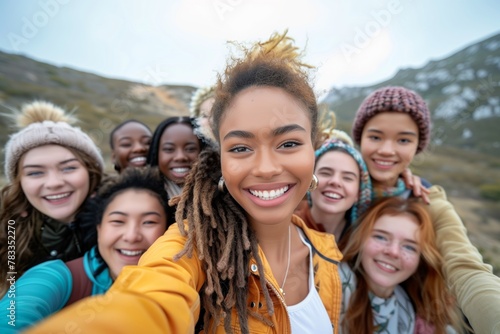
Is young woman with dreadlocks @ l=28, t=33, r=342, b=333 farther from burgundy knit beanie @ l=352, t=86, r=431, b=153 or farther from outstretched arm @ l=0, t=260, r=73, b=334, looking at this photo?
burgundy knit beanie @ l=352, t=86, r=431, b=153

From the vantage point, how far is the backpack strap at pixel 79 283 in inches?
82.6

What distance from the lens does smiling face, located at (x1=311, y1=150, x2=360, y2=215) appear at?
9.09ft

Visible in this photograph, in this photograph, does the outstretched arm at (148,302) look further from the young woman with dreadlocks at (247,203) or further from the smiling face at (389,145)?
the smiling face at (389,145)

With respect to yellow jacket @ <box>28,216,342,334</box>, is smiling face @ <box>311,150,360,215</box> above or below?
above

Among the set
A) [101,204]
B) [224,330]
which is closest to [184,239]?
[224,330]

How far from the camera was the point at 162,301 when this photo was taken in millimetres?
1031

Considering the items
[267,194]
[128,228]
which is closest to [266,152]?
[267,194]

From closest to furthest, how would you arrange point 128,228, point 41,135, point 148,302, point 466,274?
point 148,302
point 466,274
point 128,228
point 41,135

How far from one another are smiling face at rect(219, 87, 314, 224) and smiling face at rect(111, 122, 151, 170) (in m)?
2.85

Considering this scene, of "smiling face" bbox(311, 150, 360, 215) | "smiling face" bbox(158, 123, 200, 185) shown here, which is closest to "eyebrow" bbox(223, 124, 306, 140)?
"smiling face" bbox(311, 150, 360, 215)

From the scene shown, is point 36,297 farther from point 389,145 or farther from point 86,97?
point 86,97

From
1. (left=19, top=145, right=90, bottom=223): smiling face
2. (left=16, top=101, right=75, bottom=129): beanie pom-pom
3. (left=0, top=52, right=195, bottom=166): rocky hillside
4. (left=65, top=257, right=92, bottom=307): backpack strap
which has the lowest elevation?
(left=65, top=257, right=92, bottom=307): backpack strap

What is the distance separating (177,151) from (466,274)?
3.06 meters

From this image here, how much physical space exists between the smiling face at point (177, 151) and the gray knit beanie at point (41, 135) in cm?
80
